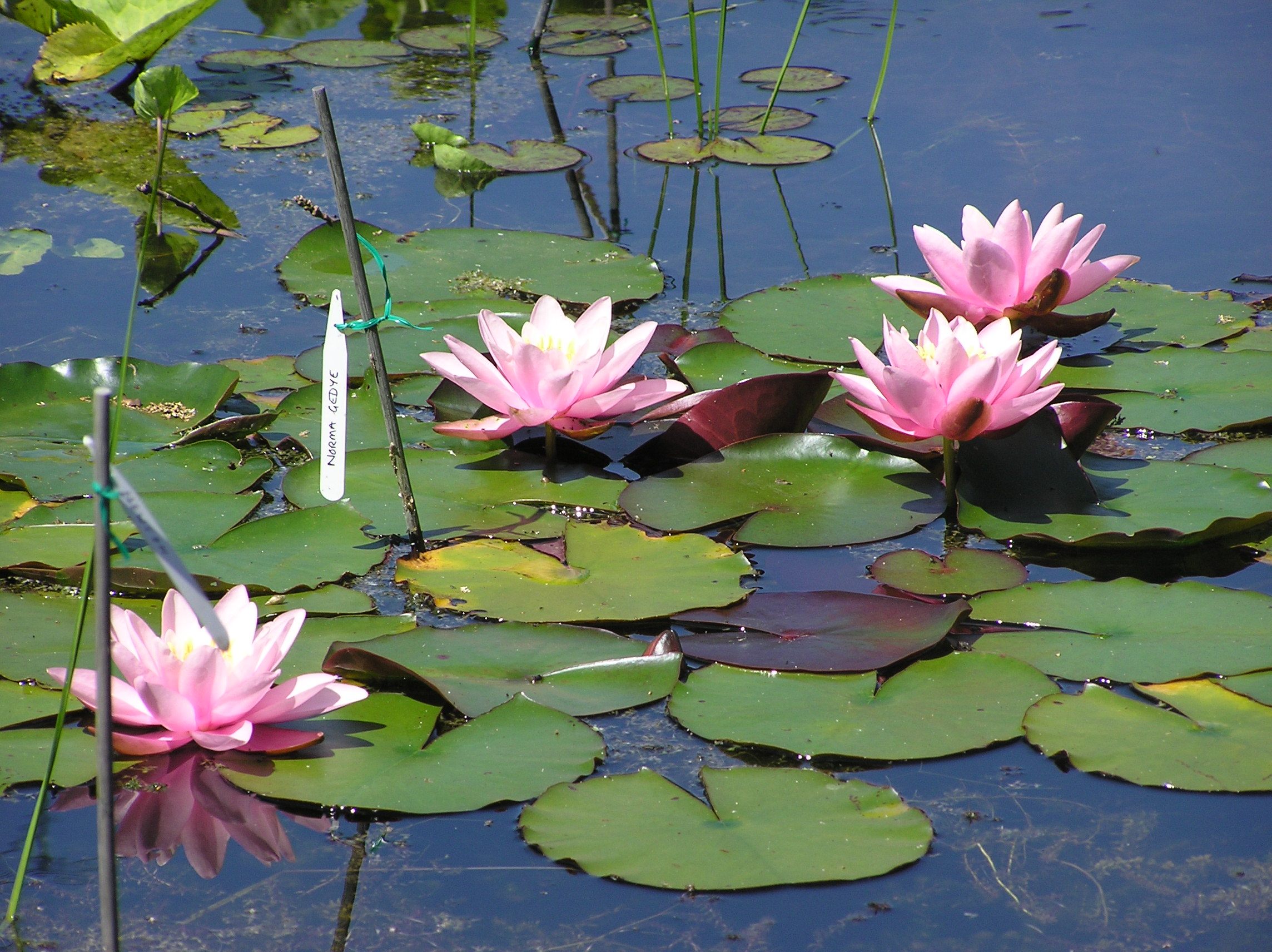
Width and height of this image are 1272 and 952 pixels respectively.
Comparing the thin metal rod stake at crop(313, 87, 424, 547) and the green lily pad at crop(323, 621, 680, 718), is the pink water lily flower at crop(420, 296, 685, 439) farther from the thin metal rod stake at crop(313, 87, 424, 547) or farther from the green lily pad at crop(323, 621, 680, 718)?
the green lily pad at crop(323, 621, 680, 718)

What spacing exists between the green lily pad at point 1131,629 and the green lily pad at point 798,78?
3.14 metres

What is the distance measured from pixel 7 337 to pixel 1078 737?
2311 millimetres

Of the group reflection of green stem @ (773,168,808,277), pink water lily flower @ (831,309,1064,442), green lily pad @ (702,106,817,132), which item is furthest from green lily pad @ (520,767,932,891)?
green lily pad @ (702,106,817,132)

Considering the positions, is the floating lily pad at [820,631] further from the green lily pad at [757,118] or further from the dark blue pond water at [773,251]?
the green lily pad at [757,118]

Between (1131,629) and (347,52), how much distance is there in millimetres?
4291

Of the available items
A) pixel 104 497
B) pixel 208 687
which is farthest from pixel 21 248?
pixel 104 497

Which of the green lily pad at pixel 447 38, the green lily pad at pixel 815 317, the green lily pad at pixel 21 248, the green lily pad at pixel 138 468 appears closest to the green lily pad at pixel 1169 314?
the green lily pad at pixel 815 317

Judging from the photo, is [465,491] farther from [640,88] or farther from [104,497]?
[640,88]

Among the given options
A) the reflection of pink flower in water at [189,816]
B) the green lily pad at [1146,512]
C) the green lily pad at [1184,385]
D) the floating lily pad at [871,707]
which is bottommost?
the reflection of pink flower in water at [189,816]

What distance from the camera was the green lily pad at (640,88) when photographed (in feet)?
14.2

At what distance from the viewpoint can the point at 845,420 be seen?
2180 mm

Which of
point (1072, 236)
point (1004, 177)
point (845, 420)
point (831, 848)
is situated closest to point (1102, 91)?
point (1004, 177)

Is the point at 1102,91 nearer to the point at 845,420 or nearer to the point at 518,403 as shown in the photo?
the point at 845,420

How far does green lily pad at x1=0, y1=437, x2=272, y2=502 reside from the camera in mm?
1982
